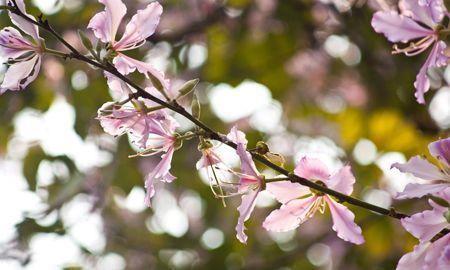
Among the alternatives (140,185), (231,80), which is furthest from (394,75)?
(140,185)

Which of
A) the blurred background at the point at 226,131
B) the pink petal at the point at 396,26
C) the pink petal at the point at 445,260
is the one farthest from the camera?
the blurred background at the point at 226,131

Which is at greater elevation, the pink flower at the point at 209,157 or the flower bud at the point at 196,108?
the flower bud at the point at 196,108

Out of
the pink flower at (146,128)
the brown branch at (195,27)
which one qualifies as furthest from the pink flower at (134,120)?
the brown branch at (195,27)

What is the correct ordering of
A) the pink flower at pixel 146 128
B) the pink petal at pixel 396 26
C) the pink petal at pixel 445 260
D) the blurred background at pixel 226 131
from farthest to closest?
1. the blurred background at pixel 226 131
2. the pink petal at pixel 396 26
3. the pink flower at pixel 146 128
4. the pink petal at pixel 445 260

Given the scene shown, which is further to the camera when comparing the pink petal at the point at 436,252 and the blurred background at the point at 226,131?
the blurred background at the point at 226,131

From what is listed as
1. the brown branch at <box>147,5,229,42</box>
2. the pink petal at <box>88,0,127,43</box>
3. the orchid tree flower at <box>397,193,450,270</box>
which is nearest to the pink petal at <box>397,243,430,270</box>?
the orchid tree flower at <box>397,193,450,270</box>

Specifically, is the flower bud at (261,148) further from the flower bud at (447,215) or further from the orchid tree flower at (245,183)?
the flower bud at (447,215)

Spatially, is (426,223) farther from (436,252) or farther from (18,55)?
(18,55)
